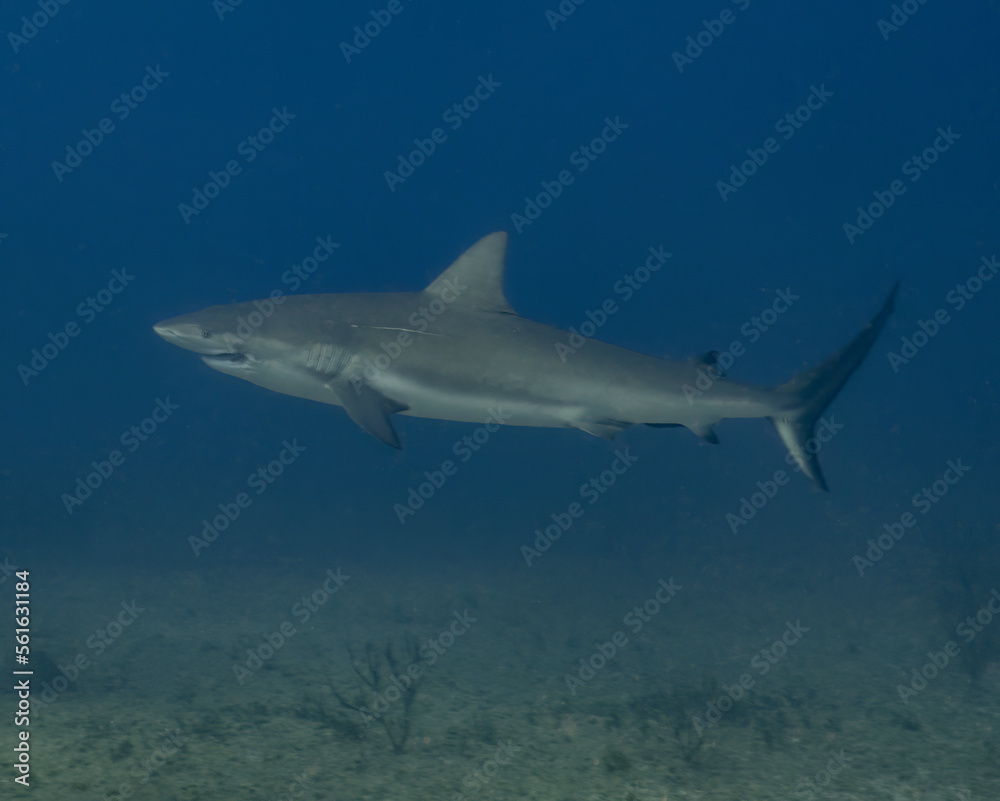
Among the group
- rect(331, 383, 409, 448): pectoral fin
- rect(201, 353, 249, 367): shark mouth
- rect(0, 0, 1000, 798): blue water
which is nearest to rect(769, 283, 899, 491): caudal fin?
rect(331, 383, 409, 448): pectoral fin

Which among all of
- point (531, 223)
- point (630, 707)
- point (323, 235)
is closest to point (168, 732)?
point (630, 707)

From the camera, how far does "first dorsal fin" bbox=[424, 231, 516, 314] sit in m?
6.23

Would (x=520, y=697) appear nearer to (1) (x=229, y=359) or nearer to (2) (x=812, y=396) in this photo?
(2) (x=812, y=396)

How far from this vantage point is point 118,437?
4612 centimetres

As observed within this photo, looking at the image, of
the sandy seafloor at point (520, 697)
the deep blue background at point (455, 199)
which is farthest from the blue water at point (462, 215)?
the sandy seafloor at point (520, 697)

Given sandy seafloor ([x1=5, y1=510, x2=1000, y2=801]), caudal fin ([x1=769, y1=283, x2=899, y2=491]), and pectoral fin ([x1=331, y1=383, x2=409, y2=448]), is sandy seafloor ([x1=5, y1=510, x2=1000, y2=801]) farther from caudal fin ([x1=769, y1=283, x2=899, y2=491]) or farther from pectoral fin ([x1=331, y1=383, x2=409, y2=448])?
caudal fin ([x1=769, y1=283, x2=899, y2=491])

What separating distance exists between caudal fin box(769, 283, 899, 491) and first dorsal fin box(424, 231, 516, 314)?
2.93 meters

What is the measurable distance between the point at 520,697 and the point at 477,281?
17.2 feet

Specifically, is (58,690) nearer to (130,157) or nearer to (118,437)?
(118,437)

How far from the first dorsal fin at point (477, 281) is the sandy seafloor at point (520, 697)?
4.29 meters

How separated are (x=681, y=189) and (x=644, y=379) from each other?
45.0m

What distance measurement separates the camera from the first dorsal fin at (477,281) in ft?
20.4

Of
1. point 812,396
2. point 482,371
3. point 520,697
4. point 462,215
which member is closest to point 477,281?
point 482,371

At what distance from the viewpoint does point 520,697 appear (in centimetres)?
773
